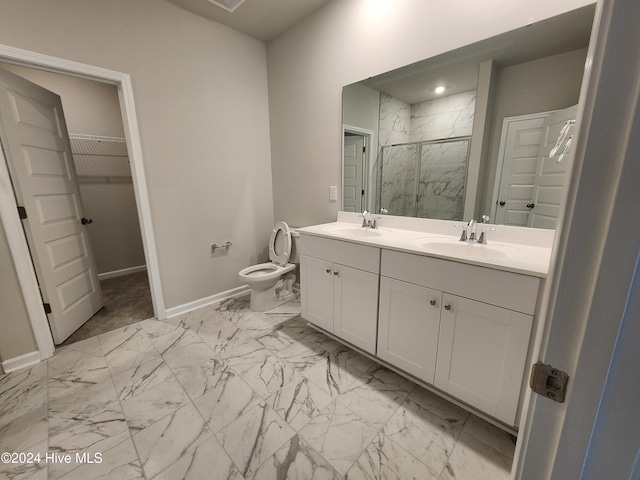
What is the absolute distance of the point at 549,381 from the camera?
1.36 feet

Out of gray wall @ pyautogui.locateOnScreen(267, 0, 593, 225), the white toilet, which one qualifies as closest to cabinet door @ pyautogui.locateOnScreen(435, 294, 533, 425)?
gray wall @ pyautogui.locateOnScreen(267, 0, 593, 225)

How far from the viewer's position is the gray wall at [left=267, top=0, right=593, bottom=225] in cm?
151

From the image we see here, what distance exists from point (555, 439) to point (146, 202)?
2.64 meters

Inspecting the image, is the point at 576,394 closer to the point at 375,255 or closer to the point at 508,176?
the point at 375,255

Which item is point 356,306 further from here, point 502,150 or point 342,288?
point 502,150

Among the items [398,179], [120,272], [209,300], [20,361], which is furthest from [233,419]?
[120,272]

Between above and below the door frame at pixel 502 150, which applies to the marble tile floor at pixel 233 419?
below

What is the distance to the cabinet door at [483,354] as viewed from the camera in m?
1.15

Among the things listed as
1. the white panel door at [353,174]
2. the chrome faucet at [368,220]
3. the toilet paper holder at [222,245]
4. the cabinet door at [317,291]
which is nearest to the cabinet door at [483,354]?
the cabinet door at [317,291]

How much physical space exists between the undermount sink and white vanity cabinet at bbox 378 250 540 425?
155mm

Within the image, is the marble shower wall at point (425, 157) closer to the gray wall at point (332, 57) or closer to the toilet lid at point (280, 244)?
the gray wall at point (332, 57)

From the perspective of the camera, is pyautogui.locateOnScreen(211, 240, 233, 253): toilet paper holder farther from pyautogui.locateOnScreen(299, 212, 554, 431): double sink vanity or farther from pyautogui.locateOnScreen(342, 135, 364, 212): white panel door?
pyautogui.locateOnScreen(342, 135, 364, 212): white panel door

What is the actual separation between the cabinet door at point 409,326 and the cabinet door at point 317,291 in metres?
0.44

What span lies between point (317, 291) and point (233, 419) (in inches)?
37.3
